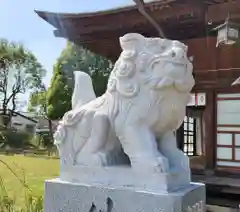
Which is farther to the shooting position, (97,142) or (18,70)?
(18,70)

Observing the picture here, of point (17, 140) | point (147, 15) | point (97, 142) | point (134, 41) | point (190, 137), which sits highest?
point (147, 15)

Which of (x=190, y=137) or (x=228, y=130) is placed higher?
(x=228, y=130)

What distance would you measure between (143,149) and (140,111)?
0.70 feet

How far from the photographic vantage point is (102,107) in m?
2.25

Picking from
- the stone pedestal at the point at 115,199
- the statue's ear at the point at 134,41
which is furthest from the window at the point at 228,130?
the statue's ear at the point at 134,41

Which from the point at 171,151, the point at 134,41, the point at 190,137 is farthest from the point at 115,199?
the point at 190,137

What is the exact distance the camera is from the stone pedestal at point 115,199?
193cm

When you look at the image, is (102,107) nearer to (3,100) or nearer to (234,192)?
(234,192)

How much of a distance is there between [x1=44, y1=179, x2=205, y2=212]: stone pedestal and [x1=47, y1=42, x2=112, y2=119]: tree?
1254cm

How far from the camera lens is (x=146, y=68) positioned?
6.81 ft

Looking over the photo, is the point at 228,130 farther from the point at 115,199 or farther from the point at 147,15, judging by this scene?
the point at 115,199

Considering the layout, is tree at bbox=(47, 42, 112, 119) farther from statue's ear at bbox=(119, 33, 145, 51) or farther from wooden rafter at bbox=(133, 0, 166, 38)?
statue's ear at bbox=(119, 33, 145, 51)

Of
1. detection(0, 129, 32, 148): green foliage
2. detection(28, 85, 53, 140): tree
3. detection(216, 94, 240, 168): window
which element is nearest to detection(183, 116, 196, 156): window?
detection(216, 94, 240, 168): window

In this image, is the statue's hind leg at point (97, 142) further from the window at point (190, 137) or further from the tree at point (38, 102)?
the tree at point (38, 102)
